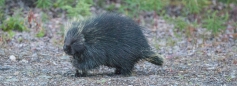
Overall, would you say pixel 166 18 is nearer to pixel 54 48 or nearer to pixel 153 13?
pixel 153 13

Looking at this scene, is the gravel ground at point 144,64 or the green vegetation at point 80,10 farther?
the green vegetation at point 80,10

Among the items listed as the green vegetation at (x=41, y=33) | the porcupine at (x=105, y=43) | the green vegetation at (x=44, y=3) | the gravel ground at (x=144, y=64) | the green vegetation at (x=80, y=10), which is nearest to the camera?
the gravel ground at (x=144, y=64)

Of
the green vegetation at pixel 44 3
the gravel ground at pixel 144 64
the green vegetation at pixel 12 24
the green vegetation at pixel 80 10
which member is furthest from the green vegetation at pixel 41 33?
the green vegetation at pixel 44 3

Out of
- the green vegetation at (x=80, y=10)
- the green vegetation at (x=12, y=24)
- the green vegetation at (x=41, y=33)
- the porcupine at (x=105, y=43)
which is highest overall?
the porcupine at (x=105, y=43)

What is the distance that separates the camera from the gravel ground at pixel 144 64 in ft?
27.3

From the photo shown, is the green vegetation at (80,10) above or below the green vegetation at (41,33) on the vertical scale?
above

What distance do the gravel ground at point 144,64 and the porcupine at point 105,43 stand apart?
23 centimetres

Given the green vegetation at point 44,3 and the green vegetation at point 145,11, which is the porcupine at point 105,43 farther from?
the green vegetation at point 44,3

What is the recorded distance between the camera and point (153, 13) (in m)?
15.7

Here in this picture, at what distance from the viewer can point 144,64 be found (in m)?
10.3

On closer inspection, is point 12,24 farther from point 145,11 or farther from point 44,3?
point 145,11

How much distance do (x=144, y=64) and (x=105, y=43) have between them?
182 centimetres

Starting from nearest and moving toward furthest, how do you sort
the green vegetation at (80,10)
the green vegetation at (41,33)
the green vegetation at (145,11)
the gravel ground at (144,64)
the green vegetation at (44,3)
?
the gravel ground at (144,64), the green vegetation at (41,33), the green vegetation at (80,10), the green vegetation at (145,11), the green vegetation at (44,3)

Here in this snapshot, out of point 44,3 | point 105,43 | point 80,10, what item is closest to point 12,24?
point 44,3
